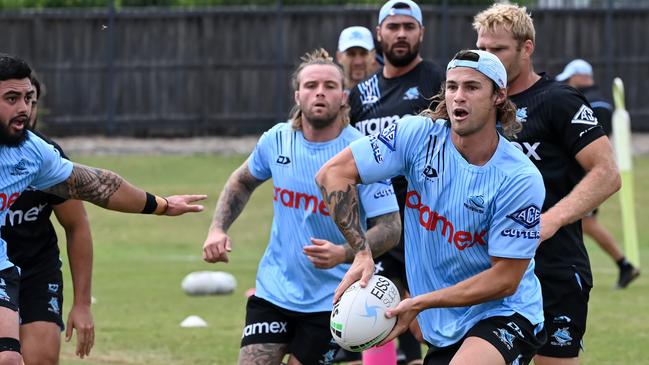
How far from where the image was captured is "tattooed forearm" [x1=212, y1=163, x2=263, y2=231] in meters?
7.67

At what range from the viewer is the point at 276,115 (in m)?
25.8

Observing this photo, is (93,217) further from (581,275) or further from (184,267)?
(581,275)

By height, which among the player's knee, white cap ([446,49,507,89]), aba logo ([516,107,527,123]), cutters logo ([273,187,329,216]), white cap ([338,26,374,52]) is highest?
white cap ([446,49,507,89])

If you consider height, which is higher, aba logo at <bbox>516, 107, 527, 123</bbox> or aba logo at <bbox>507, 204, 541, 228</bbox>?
aba logo at <bbox>516, 107, 527, 123</bbox>

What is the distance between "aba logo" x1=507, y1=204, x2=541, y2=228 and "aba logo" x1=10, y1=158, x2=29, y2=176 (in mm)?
2495

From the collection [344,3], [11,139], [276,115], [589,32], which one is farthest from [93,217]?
[11,139]

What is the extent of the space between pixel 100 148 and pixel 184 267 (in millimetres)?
8744

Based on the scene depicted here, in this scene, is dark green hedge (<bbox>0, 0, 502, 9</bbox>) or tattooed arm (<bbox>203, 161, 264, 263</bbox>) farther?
dark green hedge (<bbox>0, 0, 502, 9</bbox>)

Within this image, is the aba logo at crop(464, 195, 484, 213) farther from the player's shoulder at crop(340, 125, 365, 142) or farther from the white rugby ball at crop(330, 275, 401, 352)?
the player's shoulder at crop(340, 125, 365, 142)

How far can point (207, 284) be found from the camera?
45.9ft

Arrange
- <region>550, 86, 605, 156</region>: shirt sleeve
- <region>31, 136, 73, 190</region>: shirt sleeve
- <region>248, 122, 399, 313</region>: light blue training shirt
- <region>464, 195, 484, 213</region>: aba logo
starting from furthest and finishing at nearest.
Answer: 1. <region>248, 122, 399, 313</region>: light blue training shirt
2. <region>550, 86, 605, 156</region>: shirt sleeve
3. <region>31, 136, 73, 190</region>: shirt sleeve
4. <region>464, 195, 484, 213</region>: aba logo

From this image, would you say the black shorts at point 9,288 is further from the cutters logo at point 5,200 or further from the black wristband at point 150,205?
the black wristband at point 150,205

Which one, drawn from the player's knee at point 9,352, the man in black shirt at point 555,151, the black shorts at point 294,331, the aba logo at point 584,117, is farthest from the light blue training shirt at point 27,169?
the aba logo at point 584,117

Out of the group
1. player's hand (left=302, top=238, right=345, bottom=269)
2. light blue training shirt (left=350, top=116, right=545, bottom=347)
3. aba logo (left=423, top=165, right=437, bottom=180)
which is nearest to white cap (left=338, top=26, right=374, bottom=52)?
player's hand (left=302, top=238, right=345, bottom=269)
